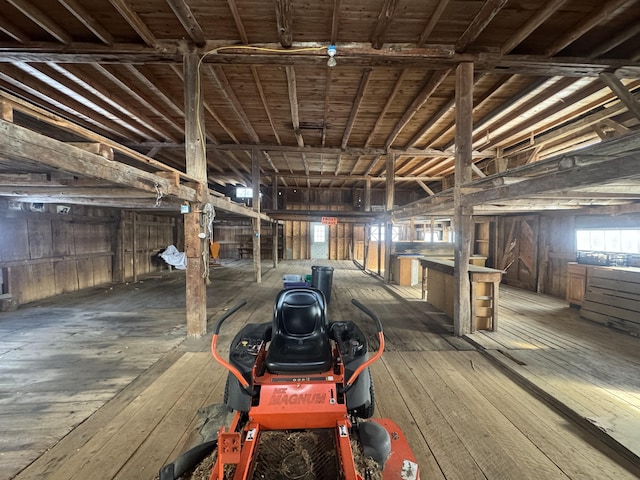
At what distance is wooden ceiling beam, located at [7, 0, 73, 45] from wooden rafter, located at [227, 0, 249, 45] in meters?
2.61

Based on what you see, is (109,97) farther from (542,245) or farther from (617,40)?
(542,245)

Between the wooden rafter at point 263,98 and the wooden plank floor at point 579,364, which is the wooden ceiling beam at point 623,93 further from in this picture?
the wooden rafter at point 263,98

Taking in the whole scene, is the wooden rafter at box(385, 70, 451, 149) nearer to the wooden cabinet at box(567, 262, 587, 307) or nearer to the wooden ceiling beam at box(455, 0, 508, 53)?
the wooden ceiling beam at box(455, 0, 508, 53)

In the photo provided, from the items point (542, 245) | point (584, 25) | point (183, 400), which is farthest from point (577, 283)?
point (183, 400)

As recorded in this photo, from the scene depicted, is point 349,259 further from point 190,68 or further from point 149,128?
point 190,68

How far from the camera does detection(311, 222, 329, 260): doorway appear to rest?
1872 centimetres

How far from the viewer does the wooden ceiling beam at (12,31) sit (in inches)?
152

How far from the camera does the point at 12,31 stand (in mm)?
3971

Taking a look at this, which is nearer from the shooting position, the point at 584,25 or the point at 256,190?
the point at 584,25

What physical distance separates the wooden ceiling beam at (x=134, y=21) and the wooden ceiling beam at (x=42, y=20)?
3.42 feet

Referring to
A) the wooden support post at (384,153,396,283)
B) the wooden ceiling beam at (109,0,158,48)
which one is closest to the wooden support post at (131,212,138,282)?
the wooden ceiling beam at (109,0,158,48)

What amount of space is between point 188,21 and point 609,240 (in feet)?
32.0

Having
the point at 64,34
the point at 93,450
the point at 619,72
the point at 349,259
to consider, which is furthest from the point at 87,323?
the point at 349,259

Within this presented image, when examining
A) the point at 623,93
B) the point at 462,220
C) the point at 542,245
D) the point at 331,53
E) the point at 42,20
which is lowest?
the point at 542,245
